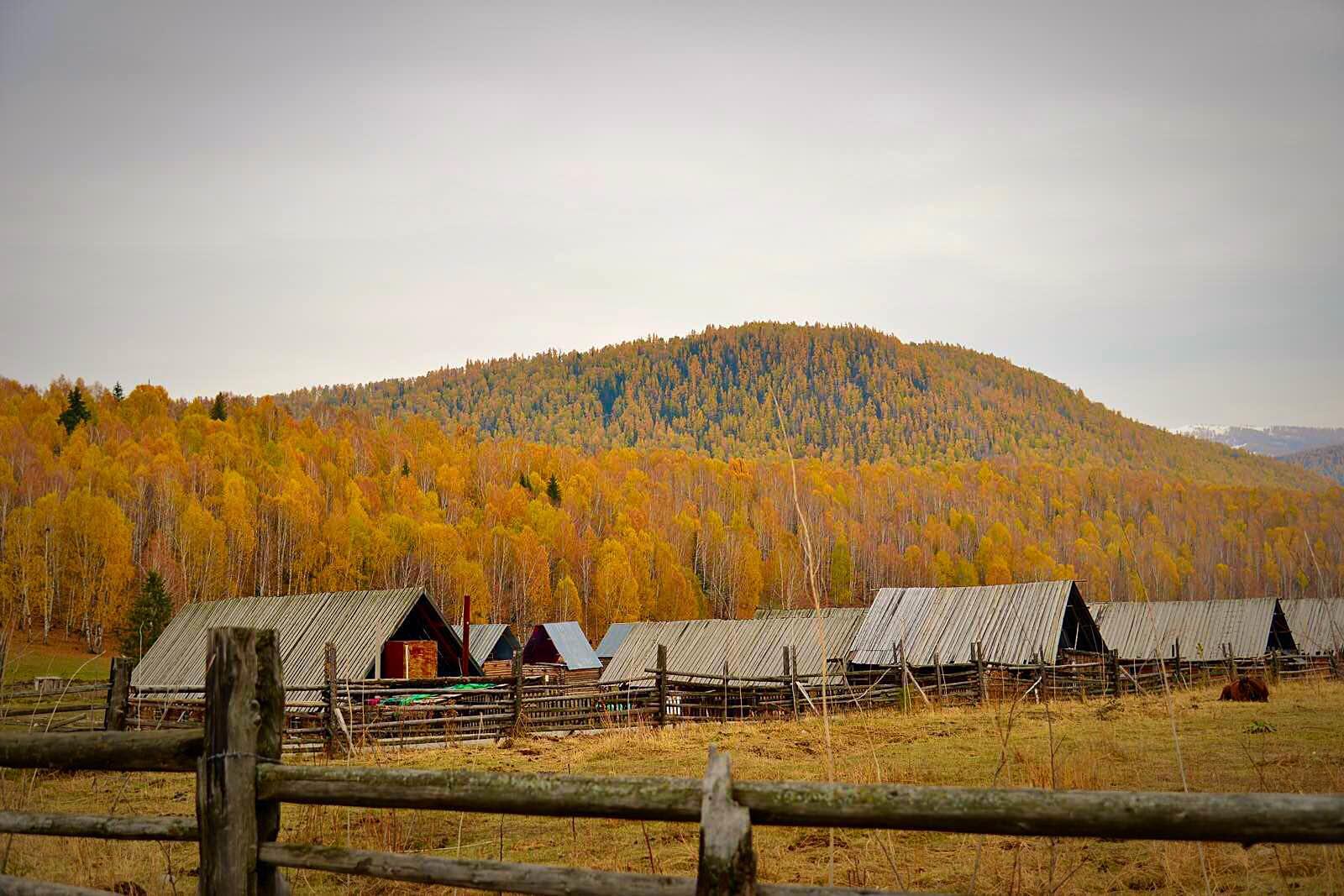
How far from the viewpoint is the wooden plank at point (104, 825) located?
405 centimetres

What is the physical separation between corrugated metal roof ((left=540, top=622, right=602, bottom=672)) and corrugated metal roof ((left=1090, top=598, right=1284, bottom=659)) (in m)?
23.3

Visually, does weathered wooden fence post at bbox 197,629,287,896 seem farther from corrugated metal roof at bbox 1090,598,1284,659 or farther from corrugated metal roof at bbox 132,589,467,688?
corrugated metal roof at bbox 1090,598,1284,659

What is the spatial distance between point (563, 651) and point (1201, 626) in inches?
1083

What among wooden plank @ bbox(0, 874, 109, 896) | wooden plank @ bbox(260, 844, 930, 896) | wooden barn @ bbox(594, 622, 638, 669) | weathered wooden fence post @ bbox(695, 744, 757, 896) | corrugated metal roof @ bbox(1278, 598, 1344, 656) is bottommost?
wooden barn @ bbox(594, 622, 638, 669)

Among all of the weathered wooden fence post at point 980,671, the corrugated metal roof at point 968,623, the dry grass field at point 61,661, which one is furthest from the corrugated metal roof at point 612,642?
the weathered wooden fence post at point 980,671

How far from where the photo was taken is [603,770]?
1253 cm

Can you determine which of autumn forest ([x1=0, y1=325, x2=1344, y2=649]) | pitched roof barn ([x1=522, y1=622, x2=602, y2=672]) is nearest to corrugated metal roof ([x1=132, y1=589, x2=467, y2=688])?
pitched roof barn ([x1=522, y1=622, x2=602, y2=672])

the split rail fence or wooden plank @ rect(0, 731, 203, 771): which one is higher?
wooden plank @ rect(0, 731, 203, 771)

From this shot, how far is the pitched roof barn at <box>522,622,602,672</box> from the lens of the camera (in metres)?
45.6

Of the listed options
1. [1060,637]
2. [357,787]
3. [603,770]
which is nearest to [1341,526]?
[1060,637]

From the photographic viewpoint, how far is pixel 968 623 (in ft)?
95.2

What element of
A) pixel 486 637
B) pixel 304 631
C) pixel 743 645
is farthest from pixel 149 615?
pixel 743 645

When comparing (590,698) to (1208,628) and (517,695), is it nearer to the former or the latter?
(517,695)

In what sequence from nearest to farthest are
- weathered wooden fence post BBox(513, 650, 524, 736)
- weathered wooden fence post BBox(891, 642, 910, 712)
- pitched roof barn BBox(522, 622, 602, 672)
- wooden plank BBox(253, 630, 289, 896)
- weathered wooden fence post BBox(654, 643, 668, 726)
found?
wooden plank BBox(253, 630, 289, 896) → weathered wooden fence post BBox(513, 650, 524, 736) → weathered wooden fence post BBox(654, 643, 668, 726) → weathered wooden fence post BBox(891, 642, 910, 712) → pitched roof barn BBox(522, 622, 602, 672)
